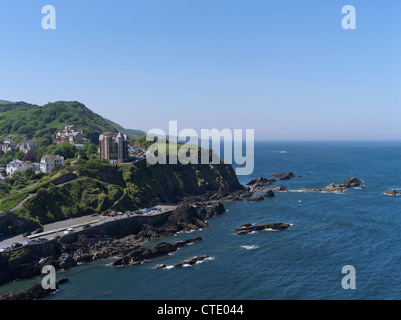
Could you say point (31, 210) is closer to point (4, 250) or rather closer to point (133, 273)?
point (4, 250)

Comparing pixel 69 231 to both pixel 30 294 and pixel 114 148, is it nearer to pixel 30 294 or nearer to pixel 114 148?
pixel 30 294

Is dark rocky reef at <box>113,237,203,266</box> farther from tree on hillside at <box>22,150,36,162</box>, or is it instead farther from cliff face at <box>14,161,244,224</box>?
tree on hillside at <box>22,150,36,162</box>

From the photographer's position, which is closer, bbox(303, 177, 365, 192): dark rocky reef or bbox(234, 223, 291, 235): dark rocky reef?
bbox(234, 223, 291, 235): dark rocky reef

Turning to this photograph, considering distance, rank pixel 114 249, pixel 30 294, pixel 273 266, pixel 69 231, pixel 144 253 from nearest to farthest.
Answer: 1. pixel 30 294
2. pixel 273 266
3. pixel 144 253
4. pixel 114 249
5. pixel 69 231

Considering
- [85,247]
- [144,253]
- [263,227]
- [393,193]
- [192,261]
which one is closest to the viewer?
[192,261]

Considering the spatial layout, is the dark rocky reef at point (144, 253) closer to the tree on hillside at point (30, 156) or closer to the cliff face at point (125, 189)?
the cliff face at point (125, 189)

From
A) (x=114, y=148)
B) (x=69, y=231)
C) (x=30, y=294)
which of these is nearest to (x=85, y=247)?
(x=69, y=231)

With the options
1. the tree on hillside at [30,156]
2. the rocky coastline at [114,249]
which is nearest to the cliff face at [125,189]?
the rocky coastline at [114,249]

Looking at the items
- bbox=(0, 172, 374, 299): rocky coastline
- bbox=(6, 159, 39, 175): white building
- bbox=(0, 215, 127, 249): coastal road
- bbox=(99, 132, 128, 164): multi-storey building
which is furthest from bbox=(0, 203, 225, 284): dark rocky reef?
bbox=(6, 159, 39, 175): white building
